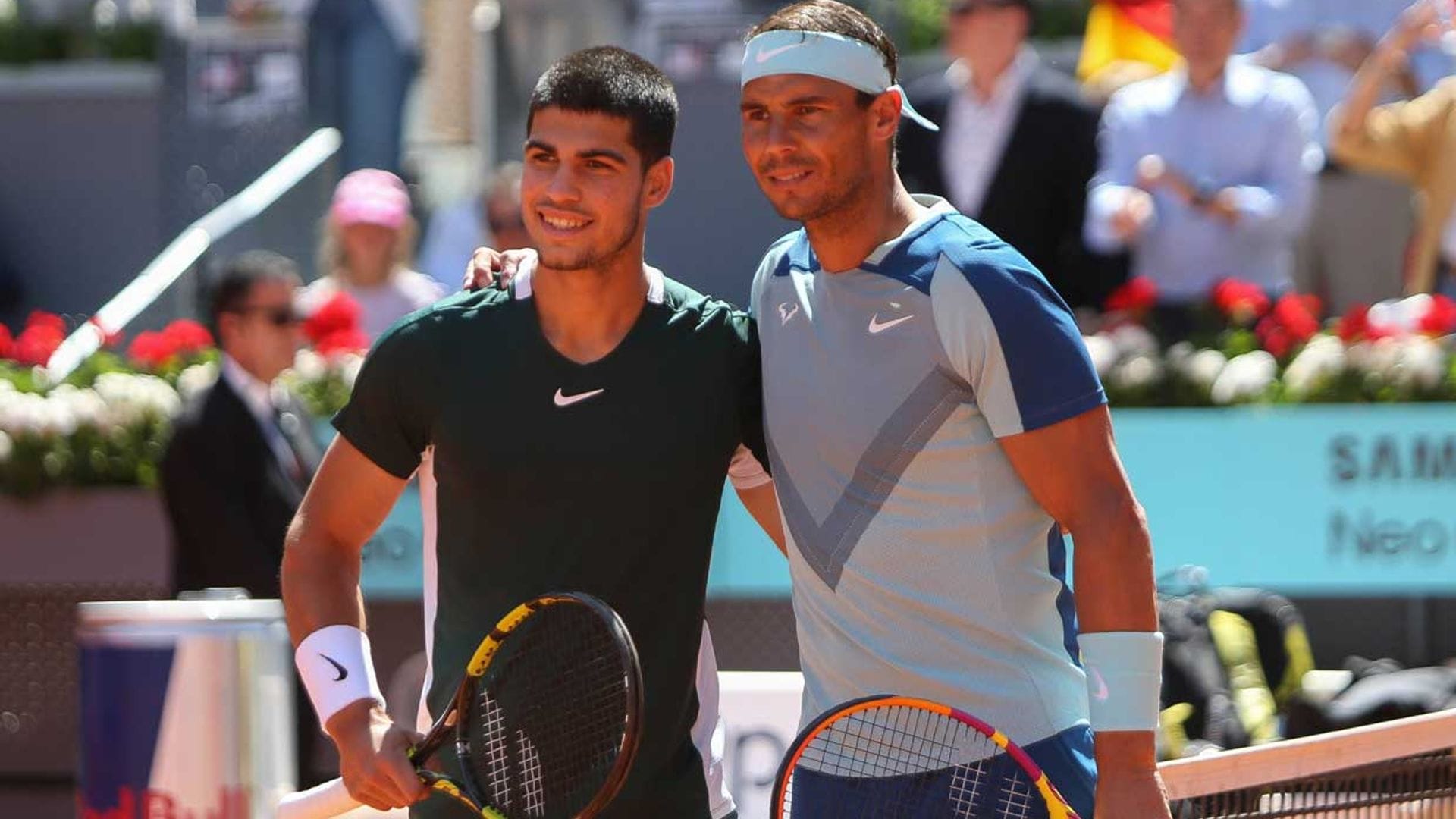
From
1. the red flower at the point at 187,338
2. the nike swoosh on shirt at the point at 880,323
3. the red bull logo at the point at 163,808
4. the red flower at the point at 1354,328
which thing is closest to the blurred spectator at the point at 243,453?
the red flower at the point at 187,338

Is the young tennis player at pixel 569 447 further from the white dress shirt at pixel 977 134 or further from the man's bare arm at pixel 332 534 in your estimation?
the white dress shirt at pixel 977 134

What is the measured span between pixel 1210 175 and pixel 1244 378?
112 centimetres

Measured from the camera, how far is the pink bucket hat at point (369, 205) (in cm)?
847

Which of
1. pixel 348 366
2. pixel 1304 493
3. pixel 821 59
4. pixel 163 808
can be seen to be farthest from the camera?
pixel 348 366

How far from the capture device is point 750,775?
5293mm

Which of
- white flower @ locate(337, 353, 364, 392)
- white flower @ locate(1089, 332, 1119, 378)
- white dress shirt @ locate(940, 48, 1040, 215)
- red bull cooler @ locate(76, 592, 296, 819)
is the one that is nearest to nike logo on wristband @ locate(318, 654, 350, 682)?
red bull cooler @ locate(76, 592, 296, 819)

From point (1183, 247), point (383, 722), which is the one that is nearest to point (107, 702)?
point (383, 722)

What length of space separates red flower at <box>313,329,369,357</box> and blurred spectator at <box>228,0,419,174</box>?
2858mm

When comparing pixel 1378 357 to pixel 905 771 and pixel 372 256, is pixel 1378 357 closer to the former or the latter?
pixel 372 256

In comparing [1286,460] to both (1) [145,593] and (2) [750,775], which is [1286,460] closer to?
(2) [750,775]

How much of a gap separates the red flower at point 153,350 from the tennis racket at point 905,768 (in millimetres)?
4942

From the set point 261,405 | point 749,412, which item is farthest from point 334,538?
point 261,405

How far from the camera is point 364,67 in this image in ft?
34.6

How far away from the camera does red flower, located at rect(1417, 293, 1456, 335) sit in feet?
22.2
